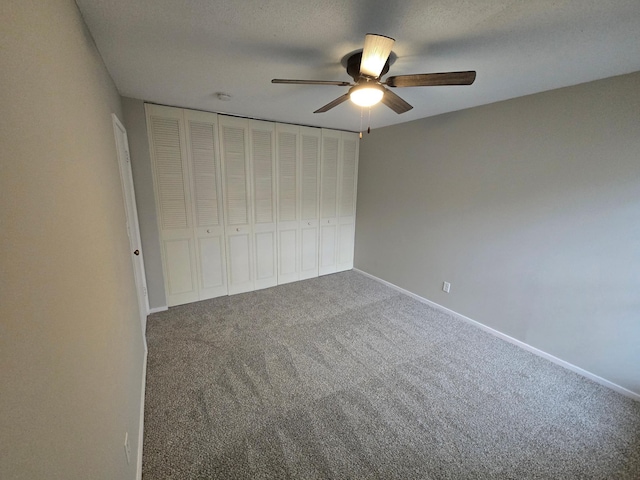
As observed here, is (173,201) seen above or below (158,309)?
above

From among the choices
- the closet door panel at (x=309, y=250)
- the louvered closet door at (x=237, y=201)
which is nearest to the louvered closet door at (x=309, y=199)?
the closet door panel at (x=309, y=250)

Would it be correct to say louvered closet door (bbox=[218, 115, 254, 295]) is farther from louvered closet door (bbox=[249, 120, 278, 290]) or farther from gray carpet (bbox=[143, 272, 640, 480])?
gray carpet (bbox=[143, 272, 640, 480])

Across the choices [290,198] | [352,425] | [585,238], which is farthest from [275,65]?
[585,238]

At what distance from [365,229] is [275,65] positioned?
2961 mm

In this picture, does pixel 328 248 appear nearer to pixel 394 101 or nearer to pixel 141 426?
pixel 394 101

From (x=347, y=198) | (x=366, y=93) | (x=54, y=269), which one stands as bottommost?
(x=54, y=269)

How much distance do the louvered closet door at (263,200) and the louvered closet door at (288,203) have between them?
0.10 metres

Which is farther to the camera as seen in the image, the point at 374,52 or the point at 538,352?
the point at 538,352

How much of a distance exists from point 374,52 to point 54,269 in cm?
158

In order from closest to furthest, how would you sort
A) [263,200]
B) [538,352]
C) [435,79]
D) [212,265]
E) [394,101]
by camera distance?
1. [435,79]
2. [394,101]
3. [538,352]
4. [212,265]
5. [263,200]

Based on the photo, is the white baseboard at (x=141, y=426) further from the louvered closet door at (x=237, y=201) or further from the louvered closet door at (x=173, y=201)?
the louvered closet door at (x=237, y=201)

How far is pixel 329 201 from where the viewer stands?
13.8 feet

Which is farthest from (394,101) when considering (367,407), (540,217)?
(367,407)

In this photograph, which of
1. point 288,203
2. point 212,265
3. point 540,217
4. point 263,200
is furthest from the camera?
point 288,203
